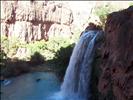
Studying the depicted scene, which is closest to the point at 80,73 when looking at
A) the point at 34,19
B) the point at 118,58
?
the point at 118,58

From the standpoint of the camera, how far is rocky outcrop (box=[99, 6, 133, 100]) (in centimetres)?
1107

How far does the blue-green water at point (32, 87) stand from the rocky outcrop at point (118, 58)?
17.9 feet

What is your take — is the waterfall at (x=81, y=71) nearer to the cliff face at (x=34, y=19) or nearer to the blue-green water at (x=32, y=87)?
the blue-green water at (x=32, y=87)

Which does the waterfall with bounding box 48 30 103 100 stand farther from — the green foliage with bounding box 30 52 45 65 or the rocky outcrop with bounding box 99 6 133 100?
the green foliage with bounding box 30 52 45 65

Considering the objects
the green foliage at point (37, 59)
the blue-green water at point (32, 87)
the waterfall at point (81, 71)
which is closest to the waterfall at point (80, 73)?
the waterfall at point (81, 71)

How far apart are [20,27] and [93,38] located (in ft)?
55.1

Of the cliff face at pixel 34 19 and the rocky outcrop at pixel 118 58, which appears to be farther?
the cliff face at pixel 34 19

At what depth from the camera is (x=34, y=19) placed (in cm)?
3388

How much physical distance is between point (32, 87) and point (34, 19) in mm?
13731

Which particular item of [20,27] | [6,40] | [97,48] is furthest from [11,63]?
[97,48]

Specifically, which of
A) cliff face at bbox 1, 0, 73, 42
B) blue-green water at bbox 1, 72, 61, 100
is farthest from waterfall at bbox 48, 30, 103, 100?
cliff face at bbox 1, 0, 73, 42

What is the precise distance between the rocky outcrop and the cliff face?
768 inches

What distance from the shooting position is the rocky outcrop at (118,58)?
1107cm

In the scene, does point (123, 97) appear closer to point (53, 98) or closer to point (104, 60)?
point (104, 60)
